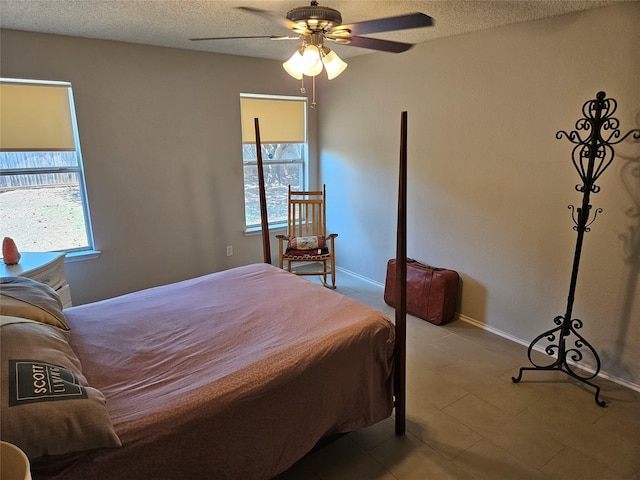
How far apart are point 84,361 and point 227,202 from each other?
257cm

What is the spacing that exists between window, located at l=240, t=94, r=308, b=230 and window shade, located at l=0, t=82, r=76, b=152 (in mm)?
1569

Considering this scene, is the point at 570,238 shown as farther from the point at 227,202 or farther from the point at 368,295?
the point at 227,202

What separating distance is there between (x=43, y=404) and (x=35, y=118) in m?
2.71

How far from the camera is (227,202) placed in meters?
4.07

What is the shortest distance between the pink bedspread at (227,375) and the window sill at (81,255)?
52.9 inches

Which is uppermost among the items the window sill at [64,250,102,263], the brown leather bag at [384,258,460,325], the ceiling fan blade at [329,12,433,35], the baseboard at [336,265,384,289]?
the ceiling fan blade at [329,12,433,35]

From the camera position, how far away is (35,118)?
3.00 m

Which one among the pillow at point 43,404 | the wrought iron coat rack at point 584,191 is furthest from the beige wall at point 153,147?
the wrought iron coat rack at point 584,191

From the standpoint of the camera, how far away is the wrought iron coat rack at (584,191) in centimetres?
225

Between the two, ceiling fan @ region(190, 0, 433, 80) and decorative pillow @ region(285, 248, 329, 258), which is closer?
ceiling fan @ region(190, 0, 433, 80)

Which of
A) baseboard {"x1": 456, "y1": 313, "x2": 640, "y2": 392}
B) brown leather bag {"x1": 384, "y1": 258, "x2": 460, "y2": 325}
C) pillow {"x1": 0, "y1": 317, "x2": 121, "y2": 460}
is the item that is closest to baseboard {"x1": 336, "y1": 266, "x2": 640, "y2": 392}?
baseboard {"x1": 456, "y1": 313, "x2": 640, "y2": 392}

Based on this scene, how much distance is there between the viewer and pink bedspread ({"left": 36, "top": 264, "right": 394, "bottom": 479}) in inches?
53.2

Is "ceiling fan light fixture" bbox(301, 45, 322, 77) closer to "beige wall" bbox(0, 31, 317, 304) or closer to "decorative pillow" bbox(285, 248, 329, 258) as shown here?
"beige wall" bbox(0, 31, 317, 304)

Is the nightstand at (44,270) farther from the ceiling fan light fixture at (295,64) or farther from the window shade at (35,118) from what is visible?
the ceiling fan light fixture at (295,64)
